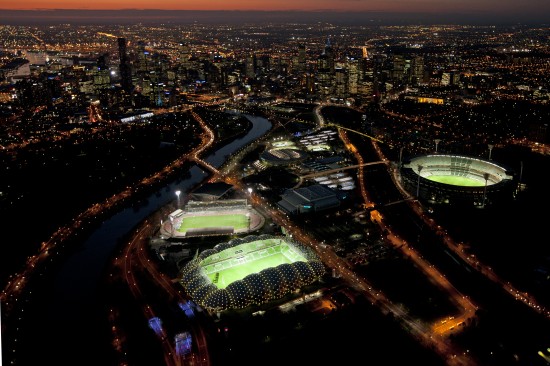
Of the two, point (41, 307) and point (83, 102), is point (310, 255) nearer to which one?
point (41, 307)

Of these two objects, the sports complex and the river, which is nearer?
the river

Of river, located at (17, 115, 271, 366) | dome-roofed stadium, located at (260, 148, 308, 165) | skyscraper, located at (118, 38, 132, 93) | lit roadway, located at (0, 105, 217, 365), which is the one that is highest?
skyscraper, located at (118, 38, 132, 93)

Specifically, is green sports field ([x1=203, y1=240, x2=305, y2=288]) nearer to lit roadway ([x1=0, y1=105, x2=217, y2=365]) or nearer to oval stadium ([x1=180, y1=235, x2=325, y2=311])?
oval stadium ([x1=180, y1=235, x2=325, y2=311])

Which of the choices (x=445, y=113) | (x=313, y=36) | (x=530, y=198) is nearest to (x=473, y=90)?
(x=445, y=113)

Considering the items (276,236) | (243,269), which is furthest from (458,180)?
(243,269)

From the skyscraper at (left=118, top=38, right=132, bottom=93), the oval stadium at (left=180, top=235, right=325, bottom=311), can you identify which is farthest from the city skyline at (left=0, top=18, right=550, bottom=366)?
the skyscraper at (left=118, top=38, right=132, bottom=93)

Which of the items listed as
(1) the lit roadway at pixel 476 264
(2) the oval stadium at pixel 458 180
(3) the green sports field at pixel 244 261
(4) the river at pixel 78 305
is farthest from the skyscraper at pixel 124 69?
(3) the green sports field at pixel 244 261

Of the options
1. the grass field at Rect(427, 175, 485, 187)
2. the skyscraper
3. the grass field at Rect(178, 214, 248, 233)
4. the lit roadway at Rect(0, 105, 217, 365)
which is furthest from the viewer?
the skyscraper

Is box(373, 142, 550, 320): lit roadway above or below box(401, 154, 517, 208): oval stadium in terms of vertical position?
below
